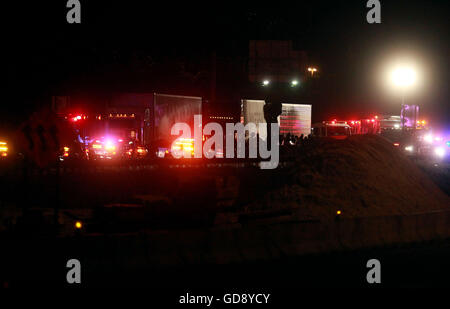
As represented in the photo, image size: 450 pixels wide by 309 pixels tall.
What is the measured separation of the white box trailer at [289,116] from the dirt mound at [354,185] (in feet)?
67.1

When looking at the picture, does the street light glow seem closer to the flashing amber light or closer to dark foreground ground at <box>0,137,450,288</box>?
the flashing amber light

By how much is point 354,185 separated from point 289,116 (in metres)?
27.2

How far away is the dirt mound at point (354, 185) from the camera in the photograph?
17.0 meters

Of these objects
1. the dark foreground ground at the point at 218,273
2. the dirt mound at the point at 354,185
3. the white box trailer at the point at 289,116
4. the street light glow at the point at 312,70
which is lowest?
the dark foreground ground at the point at 218,273

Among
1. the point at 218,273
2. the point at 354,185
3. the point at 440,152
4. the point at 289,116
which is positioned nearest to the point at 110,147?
the point at 289,116

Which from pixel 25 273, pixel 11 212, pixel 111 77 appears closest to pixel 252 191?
pixel 11 212

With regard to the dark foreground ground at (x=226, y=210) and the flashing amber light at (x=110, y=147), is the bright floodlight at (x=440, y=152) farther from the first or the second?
the dark foreground ground at (x=226, y=210)

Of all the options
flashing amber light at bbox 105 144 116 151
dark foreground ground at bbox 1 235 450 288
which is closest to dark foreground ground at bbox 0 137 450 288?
dark foreground ground at bbox 1 235 450 288

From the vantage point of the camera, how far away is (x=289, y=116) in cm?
4475

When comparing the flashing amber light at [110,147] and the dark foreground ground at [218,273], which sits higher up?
the flashing amber light at [110,147]

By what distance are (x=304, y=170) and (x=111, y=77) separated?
26067mm

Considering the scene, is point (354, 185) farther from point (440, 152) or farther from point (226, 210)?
point (440, 152)

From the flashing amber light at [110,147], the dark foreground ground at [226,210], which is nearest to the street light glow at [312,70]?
the flashing amber light at [110,147]

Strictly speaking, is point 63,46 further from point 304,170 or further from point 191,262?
point 191,262
